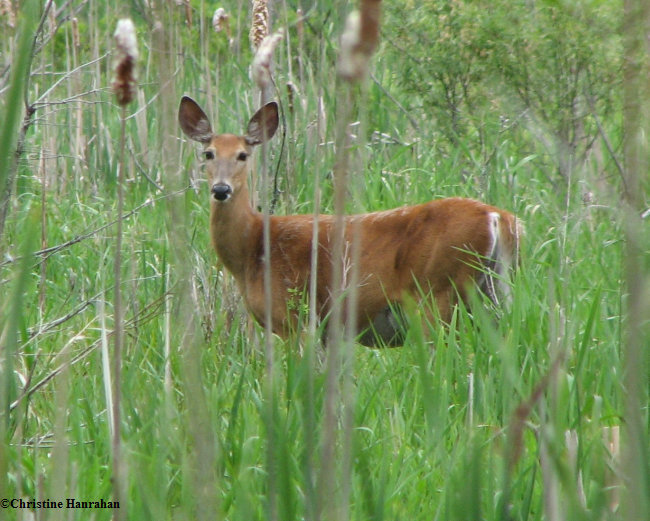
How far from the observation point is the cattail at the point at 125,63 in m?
1.06

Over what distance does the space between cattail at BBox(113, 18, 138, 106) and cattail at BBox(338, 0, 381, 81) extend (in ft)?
0.85

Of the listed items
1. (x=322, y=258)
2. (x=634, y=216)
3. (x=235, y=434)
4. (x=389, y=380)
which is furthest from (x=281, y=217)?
(x=634, y=216)

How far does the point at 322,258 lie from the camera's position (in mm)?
5406

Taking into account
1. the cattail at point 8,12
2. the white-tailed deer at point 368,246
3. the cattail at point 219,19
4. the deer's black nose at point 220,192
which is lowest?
the white-tailed deer at point 368,246

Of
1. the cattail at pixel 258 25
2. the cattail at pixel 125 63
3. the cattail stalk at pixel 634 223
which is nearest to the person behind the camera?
the cattail stalk at pixel 634 223

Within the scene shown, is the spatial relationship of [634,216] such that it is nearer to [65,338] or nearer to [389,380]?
[389,380]

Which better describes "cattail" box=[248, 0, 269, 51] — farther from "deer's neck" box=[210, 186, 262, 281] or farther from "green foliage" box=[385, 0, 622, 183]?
"deer's neck" box=[210, 186, 262, 281]

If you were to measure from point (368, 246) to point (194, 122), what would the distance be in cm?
129

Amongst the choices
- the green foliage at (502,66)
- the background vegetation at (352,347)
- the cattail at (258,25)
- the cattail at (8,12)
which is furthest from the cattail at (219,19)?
the cattail at (258,25)

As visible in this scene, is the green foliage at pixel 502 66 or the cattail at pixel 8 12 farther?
the green foliage at pixel 502 66

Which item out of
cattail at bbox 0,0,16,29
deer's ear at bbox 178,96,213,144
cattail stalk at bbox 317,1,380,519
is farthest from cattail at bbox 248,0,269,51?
deer's ear at bbox 178,96,213,144

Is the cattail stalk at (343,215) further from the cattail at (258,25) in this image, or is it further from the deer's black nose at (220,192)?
the deer's black nose at (220,192)

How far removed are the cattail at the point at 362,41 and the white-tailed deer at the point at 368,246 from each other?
12.5 ft

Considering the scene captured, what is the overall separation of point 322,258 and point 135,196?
123 centimetres
